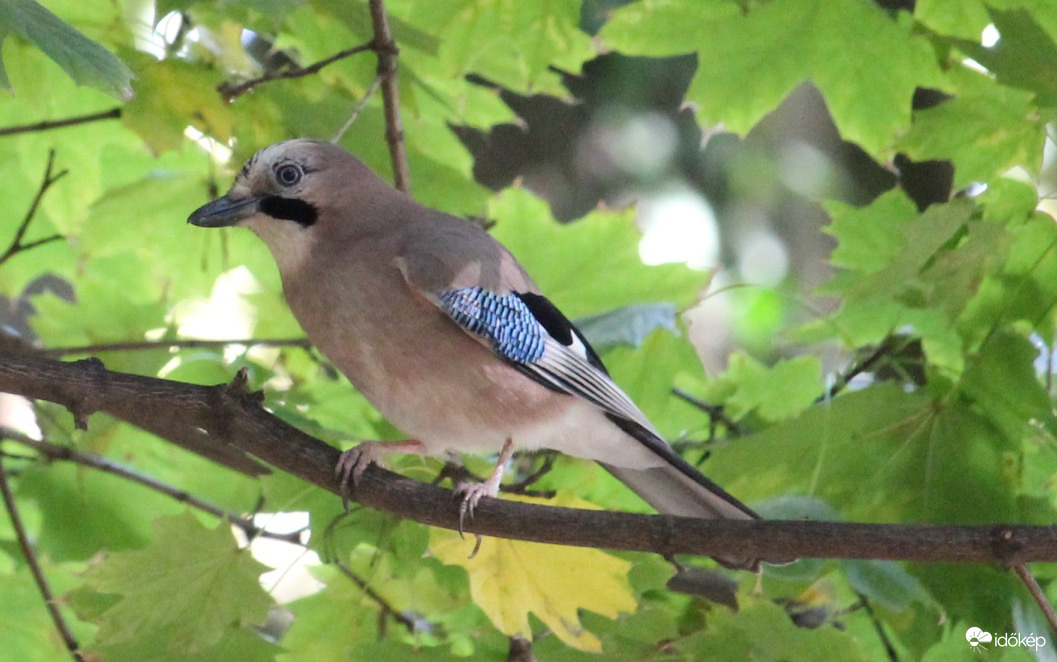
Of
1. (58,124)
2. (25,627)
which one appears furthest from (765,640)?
(58,124)

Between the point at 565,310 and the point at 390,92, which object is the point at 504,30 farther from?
the point at 565,310

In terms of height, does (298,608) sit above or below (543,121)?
below

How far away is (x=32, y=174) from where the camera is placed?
2354 millimetres

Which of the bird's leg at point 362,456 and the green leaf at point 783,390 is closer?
the bird's leg at point 362,456

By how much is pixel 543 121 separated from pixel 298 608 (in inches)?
113

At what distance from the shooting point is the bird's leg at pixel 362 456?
1633 mm

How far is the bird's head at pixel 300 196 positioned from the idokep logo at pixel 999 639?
1181 mm

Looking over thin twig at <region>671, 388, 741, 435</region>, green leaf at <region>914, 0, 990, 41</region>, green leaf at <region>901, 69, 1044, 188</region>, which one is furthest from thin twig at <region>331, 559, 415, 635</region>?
green leaf at <region>914, 0, 990, 41</region>

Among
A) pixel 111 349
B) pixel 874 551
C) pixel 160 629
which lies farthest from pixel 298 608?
pixel 874 551

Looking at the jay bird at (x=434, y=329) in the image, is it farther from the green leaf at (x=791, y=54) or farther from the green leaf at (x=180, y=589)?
the green leaf at (x=791, y=54)

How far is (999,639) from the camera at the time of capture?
1.75 meters

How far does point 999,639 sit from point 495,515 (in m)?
0.80

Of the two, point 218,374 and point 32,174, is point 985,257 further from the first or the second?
point 32,174

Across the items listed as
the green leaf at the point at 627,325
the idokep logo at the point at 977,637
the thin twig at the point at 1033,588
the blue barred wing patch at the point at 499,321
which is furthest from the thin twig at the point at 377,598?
the thin twig at the point at 1033,588
